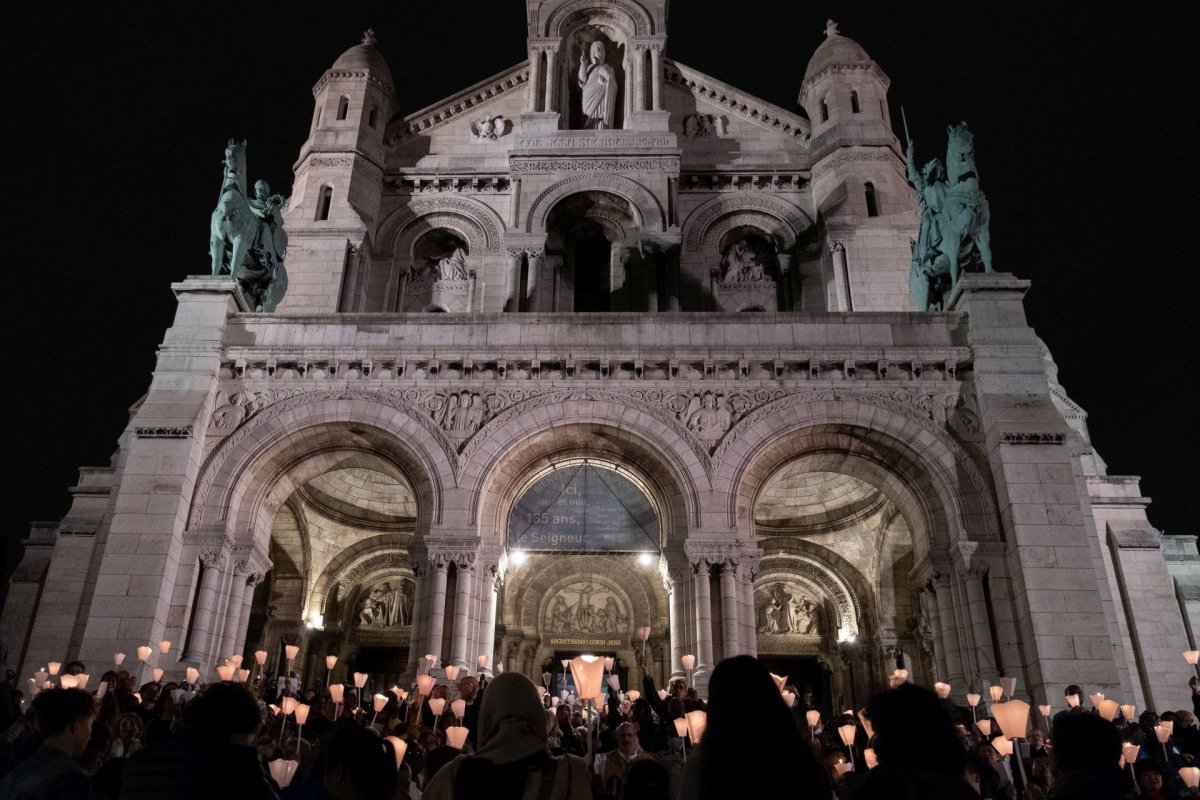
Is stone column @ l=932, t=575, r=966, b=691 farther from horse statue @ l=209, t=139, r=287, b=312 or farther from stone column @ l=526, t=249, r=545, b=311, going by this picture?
horse statue @ l=209, t=139, r=287, b=312

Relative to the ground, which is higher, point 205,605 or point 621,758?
point 205,605

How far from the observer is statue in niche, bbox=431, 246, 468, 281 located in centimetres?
2782

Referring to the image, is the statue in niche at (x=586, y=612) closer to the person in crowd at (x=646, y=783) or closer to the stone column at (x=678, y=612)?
the stone column at (x=678, y=612)

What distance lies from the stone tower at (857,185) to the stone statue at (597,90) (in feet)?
20.8

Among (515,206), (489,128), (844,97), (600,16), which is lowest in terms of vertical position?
(515,206)

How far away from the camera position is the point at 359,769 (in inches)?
187

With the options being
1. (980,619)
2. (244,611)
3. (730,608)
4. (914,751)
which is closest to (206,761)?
(914,751)

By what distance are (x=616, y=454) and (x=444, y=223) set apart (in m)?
12.6

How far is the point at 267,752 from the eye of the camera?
9289 millimetres

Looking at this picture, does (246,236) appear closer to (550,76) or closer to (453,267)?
(453,267)

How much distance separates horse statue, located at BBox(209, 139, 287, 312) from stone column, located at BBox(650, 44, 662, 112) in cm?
1208

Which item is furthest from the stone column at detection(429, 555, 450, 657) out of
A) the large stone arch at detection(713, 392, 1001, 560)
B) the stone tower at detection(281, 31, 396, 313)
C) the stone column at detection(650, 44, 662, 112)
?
the stone column at detection(650, 44, 662, 112)

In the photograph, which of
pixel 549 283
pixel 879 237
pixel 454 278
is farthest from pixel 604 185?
pixel 879 237

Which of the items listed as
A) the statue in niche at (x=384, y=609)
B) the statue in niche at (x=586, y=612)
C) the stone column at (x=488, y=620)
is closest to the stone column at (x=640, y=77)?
the statue in niche at (x=586, y=612)
